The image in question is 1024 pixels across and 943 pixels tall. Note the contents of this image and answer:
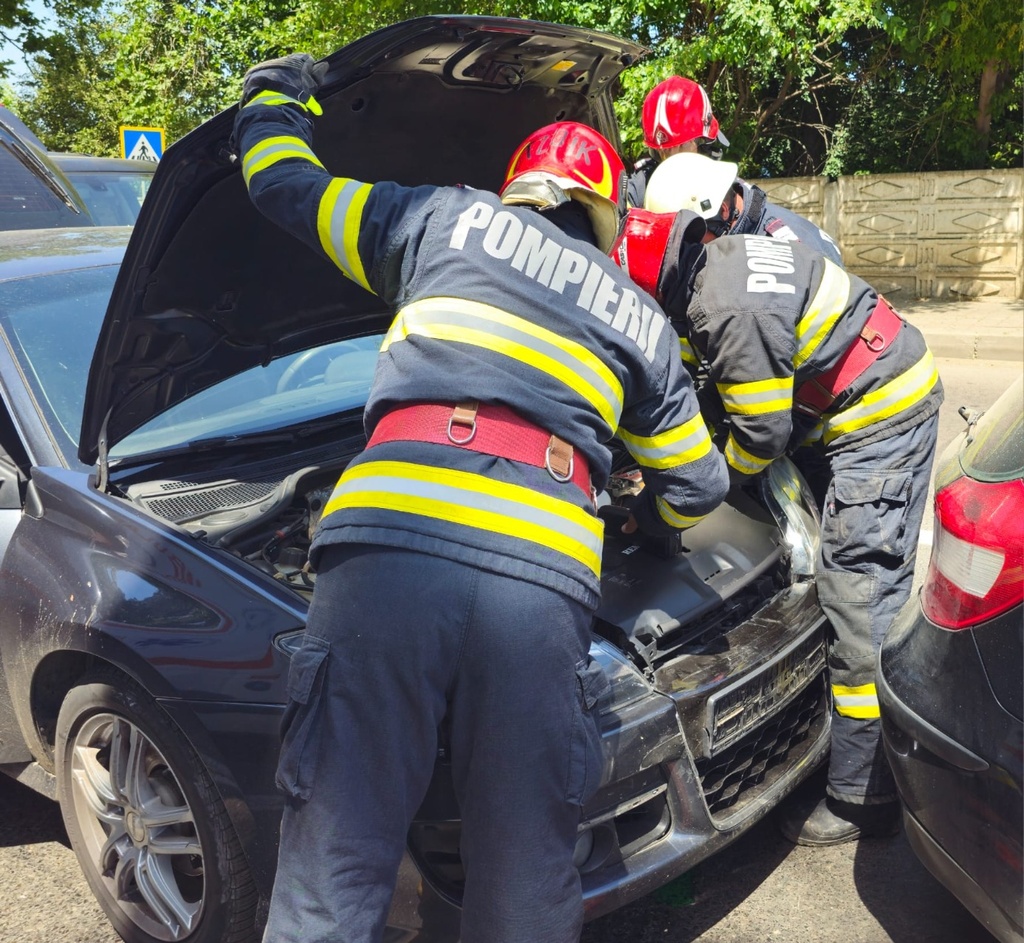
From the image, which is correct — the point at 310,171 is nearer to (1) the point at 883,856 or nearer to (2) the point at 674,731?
(2) the point at 674,731

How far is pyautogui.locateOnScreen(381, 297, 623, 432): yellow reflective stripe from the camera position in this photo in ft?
6.09

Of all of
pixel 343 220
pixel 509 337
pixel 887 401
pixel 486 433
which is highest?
pixel 343 220

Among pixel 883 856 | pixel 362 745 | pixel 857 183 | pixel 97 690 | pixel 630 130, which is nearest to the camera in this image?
pixel 362 745

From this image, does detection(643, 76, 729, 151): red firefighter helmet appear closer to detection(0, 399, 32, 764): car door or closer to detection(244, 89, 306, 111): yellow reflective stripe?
detection(244, 89, 306, 111): yellow reflective stripe

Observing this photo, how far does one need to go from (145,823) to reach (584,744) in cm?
113

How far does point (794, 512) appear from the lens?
3066 mm

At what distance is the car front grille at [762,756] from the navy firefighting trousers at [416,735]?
0.66 meters

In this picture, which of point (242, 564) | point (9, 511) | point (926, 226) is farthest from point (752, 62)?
point (242, 564)

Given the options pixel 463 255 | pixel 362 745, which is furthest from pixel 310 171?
pixel 362 745

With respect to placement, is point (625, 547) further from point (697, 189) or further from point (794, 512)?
point (697, 189)

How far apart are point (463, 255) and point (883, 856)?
75.7 inches

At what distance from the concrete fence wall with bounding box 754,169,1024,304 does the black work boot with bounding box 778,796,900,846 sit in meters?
11.4

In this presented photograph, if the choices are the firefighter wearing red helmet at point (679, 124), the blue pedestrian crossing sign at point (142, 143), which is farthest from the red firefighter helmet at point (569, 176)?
the blue pedestrian crossing sign at point (142, 143)

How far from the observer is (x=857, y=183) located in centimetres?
1354
